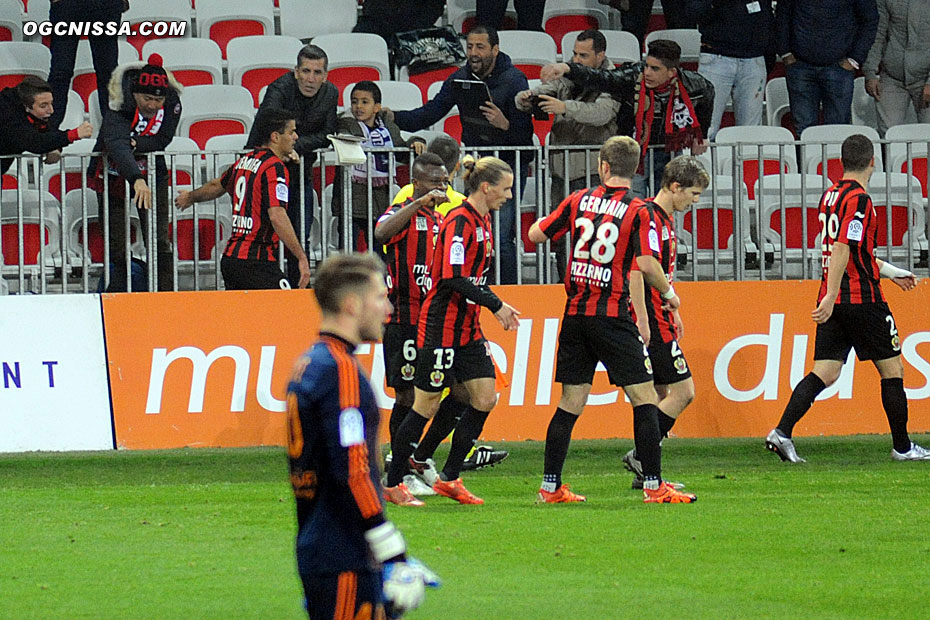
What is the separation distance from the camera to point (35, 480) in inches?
395

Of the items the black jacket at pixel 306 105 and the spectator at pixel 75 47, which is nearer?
the black jacket at pixel 306 105

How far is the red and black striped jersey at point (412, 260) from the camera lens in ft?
31.2

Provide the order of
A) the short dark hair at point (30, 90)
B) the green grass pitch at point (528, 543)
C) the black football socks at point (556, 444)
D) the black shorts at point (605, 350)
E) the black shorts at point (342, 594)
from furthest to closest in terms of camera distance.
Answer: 1. the short dark hair at point (30, 90)
2. the black football socks at point (556, 444)
3. the black shorts at point (605, 350)
4. the green grass pitch at point (528, 543)
5. the black shorts at point (342, 594)

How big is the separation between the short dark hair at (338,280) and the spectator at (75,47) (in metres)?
11.6

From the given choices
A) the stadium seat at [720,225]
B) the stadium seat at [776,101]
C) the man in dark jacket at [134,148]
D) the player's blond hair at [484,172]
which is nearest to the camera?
the player's blond hair at [484,172]

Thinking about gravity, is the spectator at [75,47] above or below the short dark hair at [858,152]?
above

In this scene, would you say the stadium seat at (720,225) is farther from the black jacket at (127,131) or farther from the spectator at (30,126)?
the spectator at (30,126)

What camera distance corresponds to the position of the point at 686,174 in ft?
28.8

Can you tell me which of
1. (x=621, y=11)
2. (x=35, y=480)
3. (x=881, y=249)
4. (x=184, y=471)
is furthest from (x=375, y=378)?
(x=621, y=11)

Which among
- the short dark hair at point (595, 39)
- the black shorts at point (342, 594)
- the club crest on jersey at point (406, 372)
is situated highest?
the short dark hair at point (595, 39)

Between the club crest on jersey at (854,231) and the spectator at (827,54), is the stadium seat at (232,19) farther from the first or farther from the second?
the club crest on jersey at (854,231)

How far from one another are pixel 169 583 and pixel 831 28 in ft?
35.3

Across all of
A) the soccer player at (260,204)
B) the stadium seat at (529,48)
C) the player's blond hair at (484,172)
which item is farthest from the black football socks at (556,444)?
the stadium seat at (529,48)

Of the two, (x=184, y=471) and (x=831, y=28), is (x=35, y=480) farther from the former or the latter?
(x=831, y=28)
